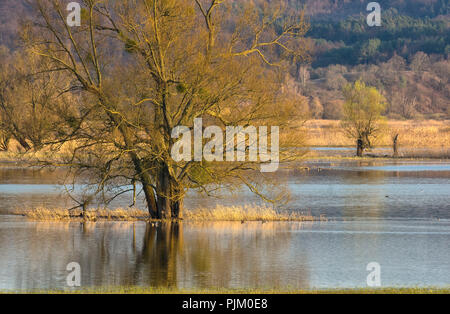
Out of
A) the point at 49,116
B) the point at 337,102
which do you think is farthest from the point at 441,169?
the point at 337,102

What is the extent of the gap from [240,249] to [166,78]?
7.07m

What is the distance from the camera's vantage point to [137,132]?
27688 millimetres

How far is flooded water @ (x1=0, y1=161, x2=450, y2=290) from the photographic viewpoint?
18203mm

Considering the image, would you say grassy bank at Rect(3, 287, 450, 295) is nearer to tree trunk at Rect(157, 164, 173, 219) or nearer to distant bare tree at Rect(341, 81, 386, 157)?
tree trunk at Rect(157, 164, 173, 219)

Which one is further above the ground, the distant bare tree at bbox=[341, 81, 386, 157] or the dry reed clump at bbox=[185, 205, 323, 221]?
the distant bare tree at bbox=[341, 81, 386, 157]

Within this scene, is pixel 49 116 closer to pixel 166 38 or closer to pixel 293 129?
pixel 166 38

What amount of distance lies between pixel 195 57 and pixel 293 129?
428cm

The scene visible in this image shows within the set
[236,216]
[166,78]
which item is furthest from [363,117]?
[166,78]

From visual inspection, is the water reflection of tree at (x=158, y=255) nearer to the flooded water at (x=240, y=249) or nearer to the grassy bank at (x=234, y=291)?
the flooded water at (x=240, y=249)

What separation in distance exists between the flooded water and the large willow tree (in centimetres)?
232

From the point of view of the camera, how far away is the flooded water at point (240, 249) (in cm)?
1820

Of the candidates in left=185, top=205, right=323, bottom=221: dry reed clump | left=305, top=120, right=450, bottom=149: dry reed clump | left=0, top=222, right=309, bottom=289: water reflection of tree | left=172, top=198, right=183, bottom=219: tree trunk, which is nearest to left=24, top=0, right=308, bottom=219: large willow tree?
left=172, top=198, right=183, bottom=219: tree trunk

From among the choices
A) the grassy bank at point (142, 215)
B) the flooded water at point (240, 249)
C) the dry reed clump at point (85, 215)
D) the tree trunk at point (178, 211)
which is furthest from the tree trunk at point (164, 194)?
the dry reed clump at point (85, 215)

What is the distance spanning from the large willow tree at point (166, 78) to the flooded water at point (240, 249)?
2318mm
